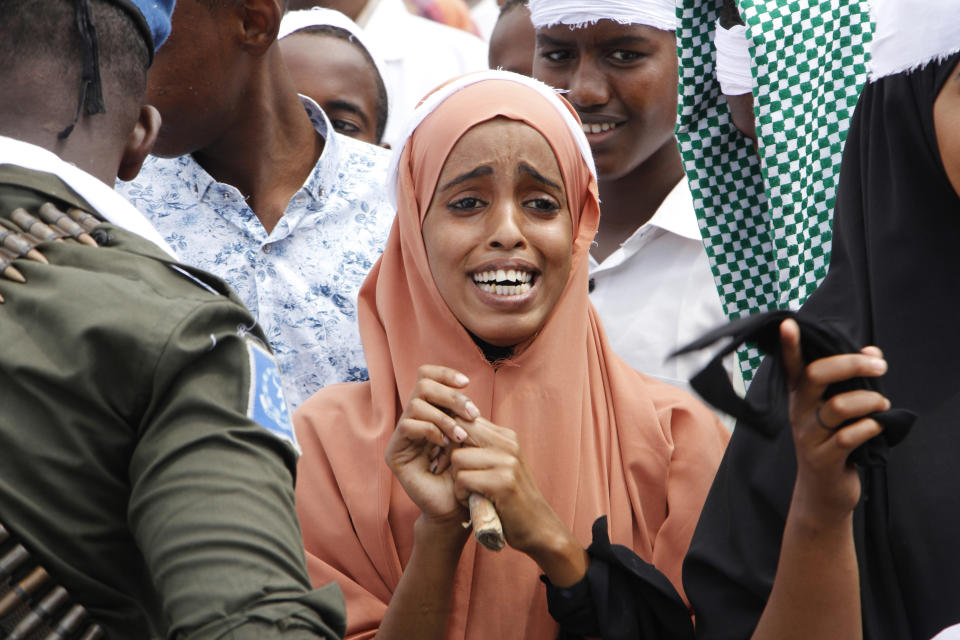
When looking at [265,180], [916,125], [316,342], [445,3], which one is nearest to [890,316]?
[916,125]

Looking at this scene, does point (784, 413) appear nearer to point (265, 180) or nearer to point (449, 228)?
point (449, 228)

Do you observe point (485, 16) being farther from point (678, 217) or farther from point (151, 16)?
point (151, 16)

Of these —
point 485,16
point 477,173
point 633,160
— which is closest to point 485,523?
point 477,173

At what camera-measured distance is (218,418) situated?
1.69m

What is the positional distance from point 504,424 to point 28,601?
144 cm

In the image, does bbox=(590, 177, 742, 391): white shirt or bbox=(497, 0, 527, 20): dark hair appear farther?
bbox=(497, 0, 527, 20): dark hair

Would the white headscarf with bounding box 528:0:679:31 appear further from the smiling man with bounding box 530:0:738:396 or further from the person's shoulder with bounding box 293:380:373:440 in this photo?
the person's shoulder with bounding box 293:380:373:440

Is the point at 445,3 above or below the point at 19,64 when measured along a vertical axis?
above

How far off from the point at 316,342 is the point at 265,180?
0.64m

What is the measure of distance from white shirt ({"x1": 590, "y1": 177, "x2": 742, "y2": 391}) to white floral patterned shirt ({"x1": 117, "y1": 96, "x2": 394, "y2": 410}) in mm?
800

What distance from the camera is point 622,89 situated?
4176 mm

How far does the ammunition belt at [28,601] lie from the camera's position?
1670 millimetres

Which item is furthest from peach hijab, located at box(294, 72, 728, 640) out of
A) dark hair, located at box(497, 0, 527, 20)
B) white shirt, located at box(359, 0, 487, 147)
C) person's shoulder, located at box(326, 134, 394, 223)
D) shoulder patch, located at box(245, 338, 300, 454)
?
white shirt, located at box(359, 0, 487, 147)

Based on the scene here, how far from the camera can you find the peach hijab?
283cm
